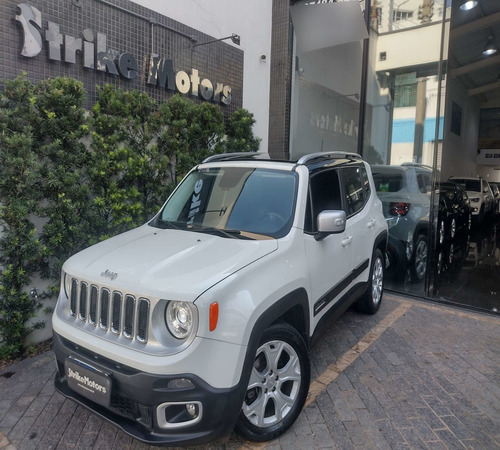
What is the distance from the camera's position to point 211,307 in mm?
2242

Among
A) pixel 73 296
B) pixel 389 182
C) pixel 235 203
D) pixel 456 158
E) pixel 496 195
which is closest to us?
pixel 73 296

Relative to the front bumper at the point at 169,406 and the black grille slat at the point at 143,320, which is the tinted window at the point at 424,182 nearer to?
the front bumper at the point at 169,406

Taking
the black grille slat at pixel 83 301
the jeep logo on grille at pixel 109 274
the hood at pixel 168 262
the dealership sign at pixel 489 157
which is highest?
the dealership sign at pixel 489 157

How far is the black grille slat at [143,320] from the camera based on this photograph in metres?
2.36

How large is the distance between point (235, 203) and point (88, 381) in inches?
66.8

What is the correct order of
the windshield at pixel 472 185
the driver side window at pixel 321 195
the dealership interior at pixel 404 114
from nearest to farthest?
the driver side window at pixel 321 195 → the dealership interior at pixel 404 114 → the windshield at pixel 472 185

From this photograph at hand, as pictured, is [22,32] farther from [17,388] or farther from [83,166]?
[17,388]

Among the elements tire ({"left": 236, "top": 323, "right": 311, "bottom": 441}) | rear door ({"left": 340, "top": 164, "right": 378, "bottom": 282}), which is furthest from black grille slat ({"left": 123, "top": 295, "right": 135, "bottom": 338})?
rear door ({"left": 340, "top": 164, "right": 378, "bottom": 282})

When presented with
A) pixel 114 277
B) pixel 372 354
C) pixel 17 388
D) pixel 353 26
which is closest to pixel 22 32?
pixel 114 277

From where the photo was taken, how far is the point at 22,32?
415 cm

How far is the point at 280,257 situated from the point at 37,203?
2550 millimetres

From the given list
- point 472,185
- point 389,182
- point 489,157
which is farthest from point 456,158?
point 389,182

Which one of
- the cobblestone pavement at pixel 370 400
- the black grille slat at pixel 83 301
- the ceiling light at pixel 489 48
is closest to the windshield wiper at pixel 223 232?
the black grille slat at pixel 83 301

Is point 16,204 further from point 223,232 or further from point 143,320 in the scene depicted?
point 143,320
